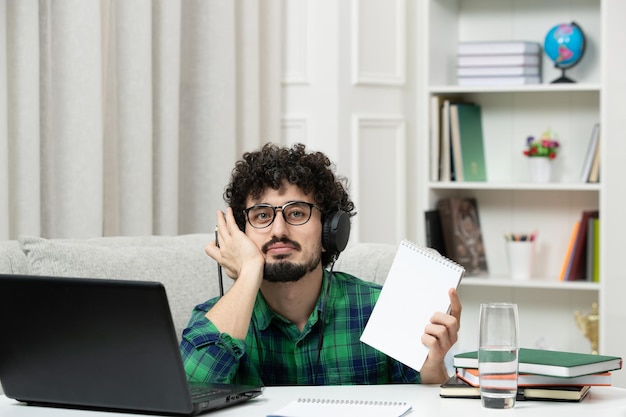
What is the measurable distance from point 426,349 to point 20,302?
0.64m

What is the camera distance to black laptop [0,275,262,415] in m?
1.30

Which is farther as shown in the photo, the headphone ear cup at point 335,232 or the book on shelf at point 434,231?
the book on shelf at point 434,231

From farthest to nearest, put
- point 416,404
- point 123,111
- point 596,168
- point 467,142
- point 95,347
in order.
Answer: point 467,142 < point 596,168 < point 123,111 < point 416,404 < point 95,347

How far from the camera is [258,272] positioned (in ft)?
5.72

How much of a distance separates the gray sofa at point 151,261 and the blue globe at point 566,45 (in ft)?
5.04

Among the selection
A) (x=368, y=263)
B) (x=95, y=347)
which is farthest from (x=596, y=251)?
(x=95, y=347)

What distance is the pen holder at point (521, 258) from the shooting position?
3.53 meters

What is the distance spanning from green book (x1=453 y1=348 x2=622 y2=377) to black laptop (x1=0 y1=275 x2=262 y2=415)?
0.39 m

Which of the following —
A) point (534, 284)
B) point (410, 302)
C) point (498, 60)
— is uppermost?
point (498, 60)

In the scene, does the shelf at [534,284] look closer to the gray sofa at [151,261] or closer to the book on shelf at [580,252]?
the book on shelf at [580,252]

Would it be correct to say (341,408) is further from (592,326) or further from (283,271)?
(592,326)

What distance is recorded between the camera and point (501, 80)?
11.6ft

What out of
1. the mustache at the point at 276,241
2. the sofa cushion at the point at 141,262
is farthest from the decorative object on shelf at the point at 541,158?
the mustache at the point at 276,241

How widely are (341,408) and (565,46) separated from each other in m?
2.43
